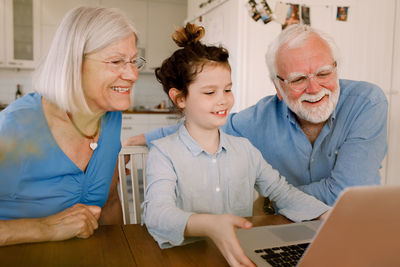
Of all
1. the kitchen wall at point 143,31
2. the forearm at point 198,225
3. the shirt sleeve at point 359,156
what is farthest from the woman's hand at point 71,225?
the kitchen wall at point 143,31

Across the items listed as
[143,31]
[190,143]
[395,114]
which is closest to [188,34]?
[190,143]

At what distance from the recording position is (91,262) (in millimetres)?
666

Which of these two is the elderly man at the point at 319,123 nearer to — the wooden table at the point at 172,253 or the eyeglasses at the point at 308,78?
the eyeglasses at the point at 308,78

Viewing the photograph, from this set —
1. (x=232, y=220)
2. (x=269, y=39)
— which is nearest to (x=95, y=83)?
(x=232, y=220)

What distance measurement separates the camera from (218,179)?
1048 mm

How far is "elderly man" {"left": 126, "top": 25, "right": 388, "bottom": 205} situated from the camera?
3.91 feet

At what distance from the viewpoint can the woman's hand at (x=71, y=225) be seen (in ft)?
2.50

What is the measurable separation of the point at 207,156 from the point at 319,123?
0.58m

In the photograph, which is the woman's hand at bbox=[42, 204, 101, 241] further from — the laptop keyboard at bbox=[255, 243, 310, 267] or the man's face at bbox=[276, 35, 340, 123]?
the man's face at bbox=[276, 35, 340, 123]

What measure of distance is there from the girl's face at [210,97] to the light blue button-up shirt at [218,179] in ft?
0.23

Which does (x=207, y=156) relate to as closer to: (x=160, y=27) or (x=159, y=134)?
(x=159, y=134)

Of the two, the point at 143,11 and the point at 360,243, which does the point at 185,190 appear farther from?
the point at 143,11

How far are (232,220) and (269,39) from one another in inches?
92.5

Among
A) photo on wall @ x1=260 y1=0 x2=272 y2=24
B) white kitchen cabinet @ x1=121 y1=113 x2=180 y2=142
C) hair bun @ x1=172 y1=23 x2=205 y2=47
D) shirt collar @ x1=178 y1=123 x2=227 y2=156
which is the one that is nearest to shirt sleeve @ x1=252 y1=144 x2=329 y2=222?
shirt collar @ x1=178 y1=123 x2=227 y2=156
